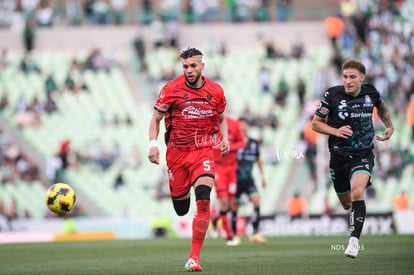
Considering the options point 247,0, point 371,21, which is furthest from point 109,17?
point 371,21

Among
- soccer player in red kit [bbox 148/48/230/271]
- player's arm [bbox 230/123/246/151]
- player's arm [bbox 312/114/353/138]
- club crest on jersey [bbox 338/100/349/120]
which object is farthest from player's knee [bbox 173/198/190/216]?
player's arm [bbox 230/123/246/151]

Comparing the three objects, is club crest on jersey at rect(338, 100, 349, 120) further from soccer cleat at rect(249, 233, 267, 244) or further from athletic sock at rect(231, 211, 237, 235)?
athletic sock at rect(231, 211, 237, 235)

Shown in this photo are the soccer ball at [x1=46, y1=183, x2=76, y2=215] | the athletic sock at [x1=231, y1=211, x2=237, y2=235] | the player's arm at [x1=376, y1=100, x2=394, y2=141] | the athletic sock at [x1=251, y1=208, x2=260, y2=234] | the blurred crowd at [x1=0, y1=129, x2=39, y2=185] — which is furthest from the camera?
the blurred crowd at [x1=0, y1=129, x2=39, y2=185]

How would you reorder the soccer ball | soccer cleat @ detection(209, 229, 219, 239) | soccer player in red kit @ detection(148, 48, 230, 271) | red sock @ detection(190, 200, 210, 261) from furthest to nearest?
soccer cleat @ detection(209, 229, 219, 239), the soccer ball, soccer player in red kit @ detection(148, 48, 230, 271), red sock @ detection(190, 200, 210, 261)

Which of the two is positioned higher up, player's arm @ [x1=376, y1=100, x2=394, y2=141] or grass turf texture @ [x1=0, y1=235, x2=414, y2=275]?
player's arm @ [x1=376, y1=100, x2=394, y2=141]

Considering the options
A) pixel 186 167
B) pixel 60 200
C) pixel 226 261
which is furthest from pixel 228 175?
pixel 186 167

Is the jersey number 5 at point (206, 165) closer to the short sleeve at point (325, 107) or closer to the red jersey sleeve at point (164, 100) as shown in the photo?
the red jersey sleeve at point (164, 100)

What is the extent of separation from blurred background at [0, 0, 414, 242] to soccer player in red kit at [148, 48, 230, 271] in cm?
1520

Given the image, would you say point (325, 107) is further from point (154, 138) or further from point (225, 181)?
point (225, 181)

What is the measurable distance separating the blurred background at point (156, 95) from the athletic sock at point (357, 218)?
47.9 ft

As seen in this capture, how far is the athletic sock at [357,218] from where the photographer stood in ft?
36.7

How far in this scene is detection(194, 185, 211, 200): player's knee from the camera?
10867 mm

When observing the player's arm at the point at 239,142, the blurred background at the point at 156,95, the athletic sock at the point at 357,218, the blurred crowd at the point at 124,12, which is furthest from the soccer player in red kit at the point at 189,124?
the blurred crowd at the point at 124,12

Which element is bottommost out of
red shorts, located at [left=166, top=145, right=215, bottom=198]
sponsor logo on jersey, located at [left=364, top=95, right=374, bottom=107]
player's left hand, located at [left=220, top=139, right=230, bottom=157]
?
red shorts, located at [left=166, top=145, right=215, bottom=198]
